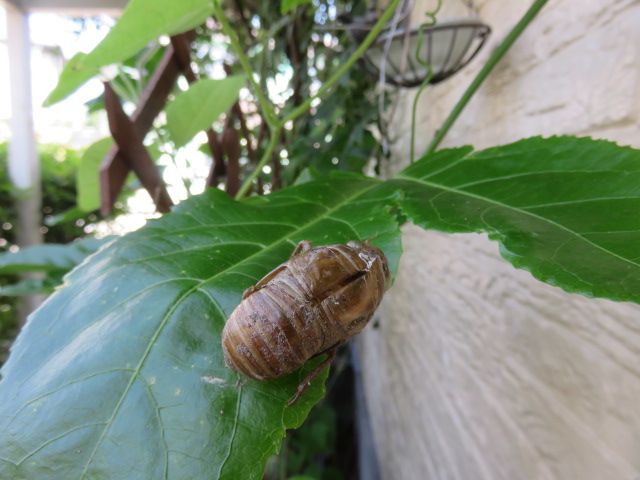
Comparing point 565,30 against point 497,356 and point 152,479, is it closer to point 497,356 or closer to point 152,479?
point 497,356

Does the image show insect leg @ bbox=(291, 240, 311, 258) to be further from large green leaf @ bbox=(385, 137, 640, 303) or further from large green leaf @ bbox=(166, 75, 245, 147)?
large green leaf @ bbox=(166, 75, 245, 147)

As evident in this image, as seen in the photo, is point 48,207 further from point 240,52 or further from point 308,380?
point 308,380

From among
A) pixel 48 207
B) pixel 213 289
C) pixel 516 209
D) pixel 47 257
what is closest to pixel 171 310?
pixel 213 289

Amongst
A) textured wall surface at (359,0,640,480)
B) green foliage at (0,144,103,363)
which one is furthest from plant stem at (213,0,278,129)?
green foliage at (0,144,103,363)

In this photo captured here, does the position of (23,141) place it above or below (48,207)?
above

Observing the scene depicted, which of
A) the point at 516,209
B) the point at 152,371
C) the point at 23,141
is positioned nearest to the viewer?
the point at 152,371
